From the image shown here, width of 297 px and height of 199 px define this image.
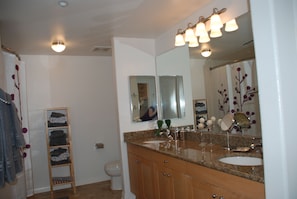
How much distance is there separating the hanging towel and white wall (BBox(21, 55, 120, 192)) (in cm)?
179

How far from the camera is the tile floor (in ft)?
11.4

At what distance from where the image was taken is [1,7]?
2051mm

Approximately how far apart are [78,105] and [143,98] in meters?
1.40

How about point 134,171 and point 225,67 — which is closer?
point 225,67

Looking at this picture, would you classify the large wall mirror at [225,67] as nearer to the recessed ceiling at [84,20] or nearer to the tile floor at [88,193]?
the recessed ceiling at [84,20]

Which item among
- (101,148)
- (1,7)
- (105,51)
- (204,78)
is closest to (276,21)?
(204,78)

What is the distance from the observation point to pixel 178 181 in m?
2.04

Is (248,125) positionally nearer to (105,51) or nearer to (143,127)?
(143,127)

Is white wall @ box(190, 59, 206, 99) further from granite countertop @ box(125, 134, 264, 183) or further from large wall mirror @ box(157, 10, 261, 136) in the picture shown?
granite countertop @ box(125, 134, 264, 183)

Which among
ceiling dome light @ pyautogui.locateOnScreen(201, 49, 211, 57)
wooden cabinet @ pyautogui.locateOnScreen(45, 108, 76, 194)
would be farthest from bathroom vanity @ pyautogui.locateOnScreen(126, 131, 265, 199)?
wooden cabinet @ pyautogui.locateOnScreen(45, 108, 76, 194)

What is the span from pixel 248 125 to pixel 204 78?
0.82 metres

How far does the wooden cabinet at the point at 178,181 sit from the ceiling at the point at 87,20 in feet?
4.15

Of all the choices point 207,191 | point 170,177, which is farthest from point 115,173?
point 207,191

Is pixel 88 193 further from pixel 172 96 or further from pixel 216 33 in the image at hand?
pixel 216 33
